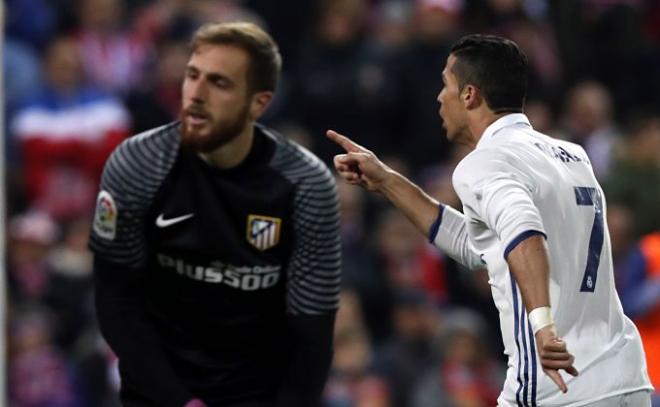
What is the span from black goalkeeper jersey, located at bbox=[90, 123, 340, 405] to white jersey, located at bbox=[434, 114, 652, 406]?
43.8 inches

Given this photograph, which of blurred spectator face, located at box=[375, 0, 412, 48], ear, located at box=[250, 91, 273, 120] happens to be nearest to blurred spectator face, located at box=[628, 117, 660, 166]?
blurred spectator face, located at box=[375, 0, 412, 48]

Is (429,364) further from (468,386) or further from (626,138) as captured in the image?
(626,138)

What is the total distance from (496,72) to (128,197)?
147 cm

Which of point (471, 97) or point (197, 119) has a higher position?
point (471, 97)

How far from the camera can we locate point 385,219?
1108 centimetres

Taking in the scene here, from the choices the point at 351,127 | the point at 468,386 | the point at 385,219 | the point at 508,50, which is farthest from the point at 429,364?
the point at 508,50

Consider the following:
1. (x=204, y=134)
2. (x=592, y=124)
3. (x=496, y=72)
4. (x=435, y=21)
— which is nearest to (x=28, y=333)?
(x=435, y=21)

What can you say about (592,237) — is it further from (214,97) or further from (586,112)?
(586,112)

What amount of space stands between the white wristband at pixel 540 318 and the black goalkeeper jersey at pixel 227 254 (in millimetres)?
1595

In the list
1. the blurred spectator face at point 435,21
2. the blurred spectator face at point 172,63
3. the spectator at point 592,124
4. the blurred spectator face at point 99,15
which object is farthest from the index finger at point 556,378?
the spectator at point 592,124

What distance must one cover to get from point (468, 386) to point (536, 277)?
5549 millimetres

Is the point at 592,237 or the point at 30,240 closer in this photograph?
the point at 592,237

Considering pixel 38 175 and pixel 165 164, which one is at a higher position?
pixel 165 164

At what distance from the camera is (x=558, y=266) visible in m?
4.77
